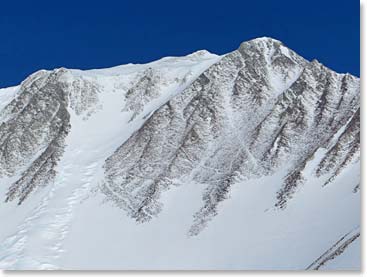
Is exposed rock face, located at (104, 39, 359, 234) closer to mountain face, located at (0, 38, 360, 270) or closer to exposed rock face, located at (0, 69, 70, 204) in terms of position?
mountain face, located at (0, 38, 360, 270)

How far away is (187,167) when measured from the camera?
48969 mm

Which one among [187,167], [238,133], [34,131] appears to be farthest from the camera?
[34,131]

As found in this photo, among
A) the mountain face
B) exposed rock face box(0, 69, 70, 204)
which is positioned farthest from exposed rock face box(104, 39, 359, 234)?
exposed rock face box(0, 69, 70, 204)

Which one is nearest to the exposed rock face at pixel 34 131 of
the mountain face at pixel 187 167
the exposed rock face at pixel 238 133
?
the mountain face at pixel 187 167

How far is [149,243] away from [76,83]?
38.9 meters

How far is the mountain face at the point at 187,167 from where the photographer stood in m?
33.4

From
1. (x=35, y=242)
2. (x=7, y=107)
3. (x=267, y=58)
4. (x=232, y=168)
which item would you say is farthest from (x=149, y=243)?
(x=7, y=107)

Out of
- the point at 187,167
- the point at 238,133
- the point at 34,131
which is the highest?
the point at 34,131

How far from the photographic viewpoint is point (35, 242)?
124ft

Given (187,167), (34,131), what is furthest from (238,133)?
(34,131)

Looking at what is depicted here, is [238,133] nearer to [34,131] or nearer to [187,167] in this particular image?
[187,167]

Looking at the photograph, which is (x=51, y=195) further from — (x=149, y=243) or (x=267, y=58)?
(x=267, y=58)

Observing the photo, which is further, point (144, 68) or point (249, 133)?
point (144, 68)

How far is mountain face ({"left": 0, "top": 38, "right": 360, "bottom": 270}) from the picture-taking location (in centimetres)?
3341
